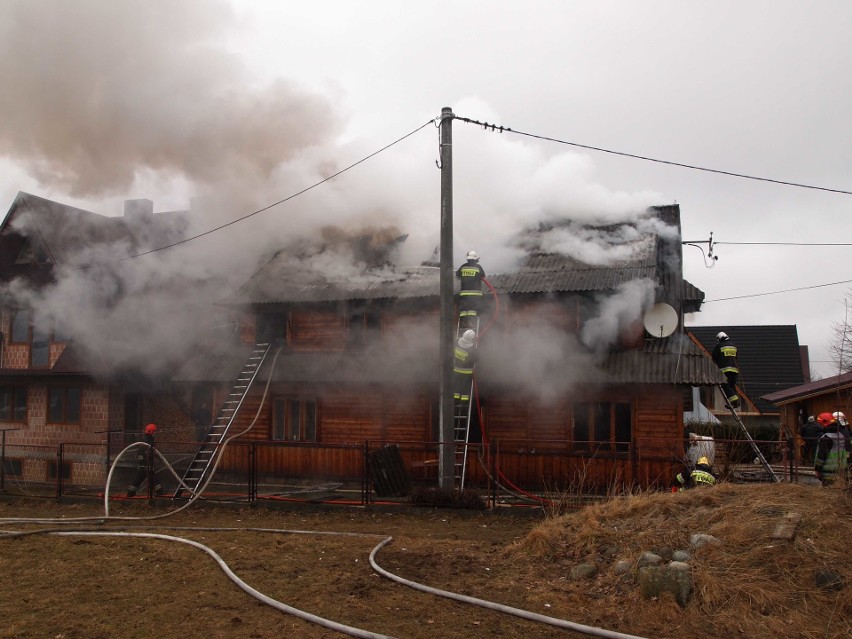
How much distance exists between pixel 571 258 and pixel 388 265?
4.63 m

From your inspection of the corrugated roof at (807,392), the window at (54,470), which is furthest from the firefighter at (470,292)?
the window at (54,470)

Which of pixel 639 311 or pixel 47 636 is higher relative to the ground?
pixel 639 311

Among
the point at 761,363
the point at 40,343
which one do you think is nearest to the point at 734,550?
the point at 40,343

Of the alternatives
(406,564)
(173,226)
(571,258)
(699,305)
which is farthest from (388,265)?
(406,564)

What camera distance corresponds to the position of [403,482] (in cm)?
1353

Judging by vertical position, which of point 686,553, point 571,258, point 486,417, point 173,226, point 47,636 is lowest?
point 47,636

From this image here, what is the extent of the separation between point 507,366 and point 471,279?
2189 mm

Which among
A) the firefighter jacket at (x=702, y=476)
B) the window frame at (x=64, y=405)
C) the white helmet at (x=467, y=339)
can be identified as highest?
the white helmet at (x=467, y=339)

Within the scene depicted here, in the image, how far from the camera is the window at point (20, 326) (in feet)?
67.9

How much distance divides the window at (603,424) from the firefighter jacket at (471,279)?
3343 millimetres

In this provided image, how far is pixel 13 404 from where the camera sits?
21156 mm

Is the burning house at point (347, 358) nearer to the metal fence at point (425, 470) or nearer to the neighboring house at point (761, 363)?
the metal fence at point (425, 470)

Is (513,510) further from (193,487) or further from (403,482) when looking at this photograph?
(193,487)

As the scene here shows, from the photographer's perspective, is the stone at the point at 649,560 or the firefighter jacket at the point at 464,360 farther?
the firefighter jacket at the point at 464,360
